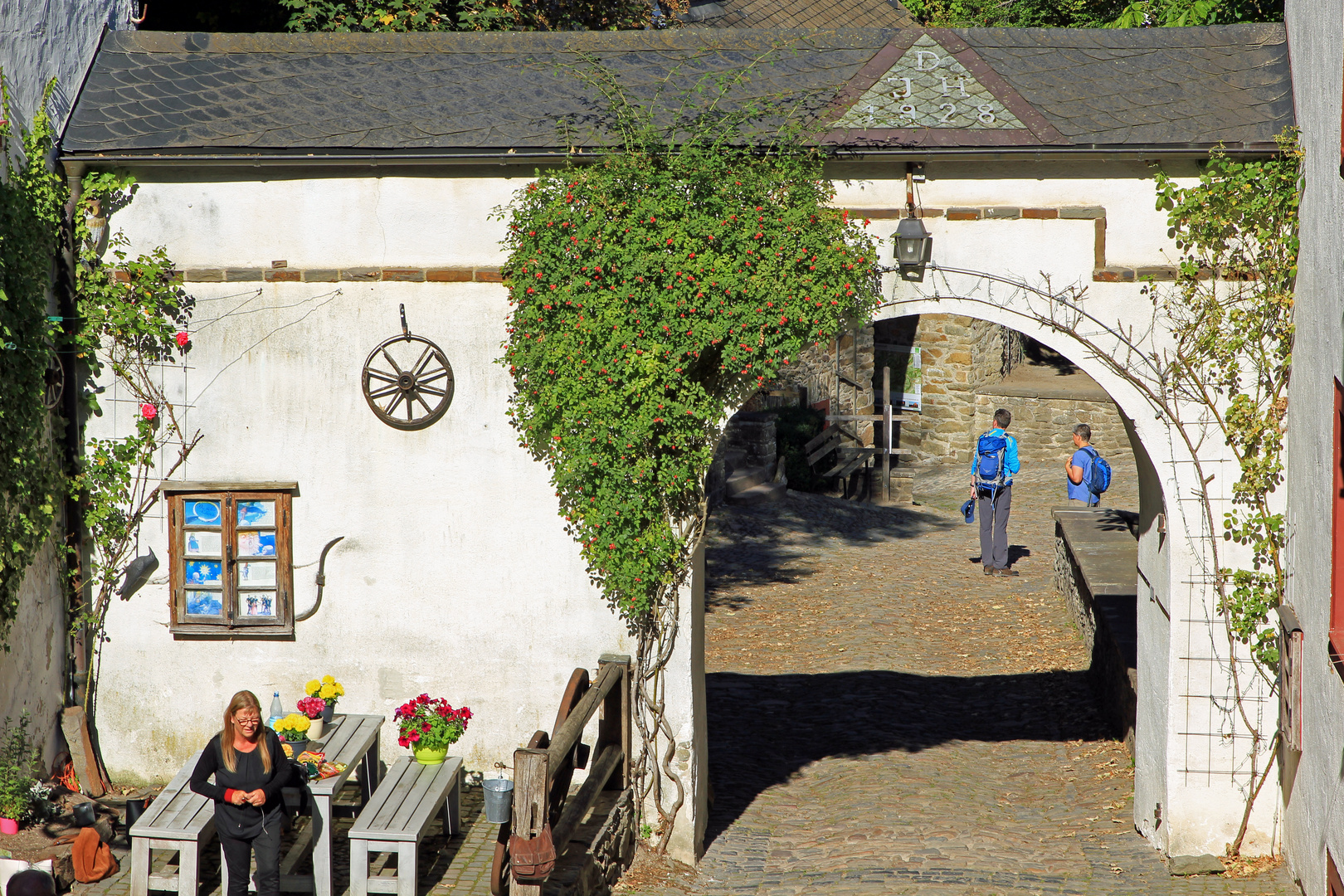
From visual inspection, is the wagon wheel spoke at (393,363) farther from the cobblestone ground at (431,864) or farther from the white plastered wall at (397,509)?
the cobblestone ground at (431,864)

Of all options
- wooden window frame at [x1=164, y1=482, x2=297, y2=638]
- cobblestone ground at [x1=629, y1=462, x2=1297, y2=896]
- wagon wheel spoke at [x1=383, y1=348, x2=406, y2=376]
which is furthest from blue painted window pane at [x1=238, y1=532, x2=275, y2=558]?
cobblestone ground at [x1=629, y1=462, x2=1297, y2=896]

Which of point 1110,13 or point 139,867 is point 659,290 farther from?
point 1110,13

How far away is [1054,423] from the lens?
68.5 ft

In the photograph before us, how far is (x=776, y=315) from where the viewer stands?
633 cm

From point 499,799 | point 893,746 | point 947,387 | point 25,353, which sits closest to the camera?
point 25,353

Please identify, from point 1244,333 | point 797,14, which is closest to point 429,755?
point 1244,333

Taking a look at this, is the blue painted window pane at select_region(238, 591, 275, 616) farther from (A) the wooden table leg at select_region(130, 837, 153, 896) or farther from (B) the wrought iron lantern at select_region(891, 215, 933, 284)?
(B) the wrought iron lantern at select_region(891, 215, 933, 284)

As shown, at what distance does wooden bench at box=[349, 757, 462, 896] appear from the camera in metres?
5.92

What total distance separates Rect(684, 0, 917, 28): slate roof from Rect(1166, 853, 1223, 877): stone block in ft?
40.0

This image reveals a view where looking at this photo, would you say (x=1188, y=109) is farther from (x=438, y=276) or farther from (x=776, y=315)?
(x=438, y=276)

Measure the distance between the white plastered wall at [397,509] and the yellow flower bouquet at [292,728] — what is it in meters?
0.87

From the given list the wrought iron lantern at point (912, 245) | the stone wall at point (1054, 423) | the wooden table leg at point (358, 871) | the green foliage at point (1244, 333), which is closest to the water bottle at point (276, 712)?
the wooden table leg at point (358, 871)

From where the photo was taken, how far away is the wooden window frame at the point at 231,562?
7059 mm

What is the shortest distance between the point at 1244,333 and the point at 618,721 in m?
3.86
